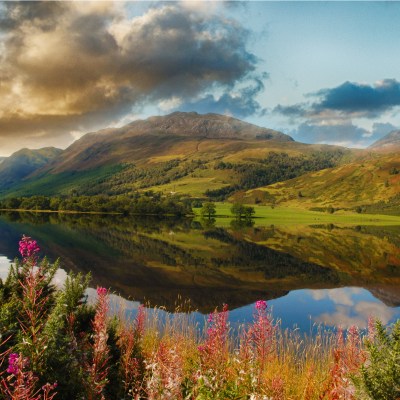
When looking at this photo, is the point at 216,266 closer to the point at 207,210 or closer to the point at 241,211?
the point at 207,210

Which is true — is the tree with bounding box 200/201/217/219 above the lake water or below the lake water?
above

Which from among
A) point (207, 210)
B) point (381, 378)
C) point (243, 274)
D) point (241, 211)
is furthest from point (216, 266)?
point (241, 211)

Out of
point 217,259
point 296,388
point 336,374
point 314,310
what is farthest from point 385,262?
point 336,374

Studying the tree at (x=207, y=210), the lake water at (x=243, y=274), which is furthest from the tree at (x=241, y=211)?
the lake water at (x=243, y=274)

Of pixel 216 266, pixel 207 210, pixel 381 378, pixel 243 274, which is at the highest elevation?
pixel 381 378

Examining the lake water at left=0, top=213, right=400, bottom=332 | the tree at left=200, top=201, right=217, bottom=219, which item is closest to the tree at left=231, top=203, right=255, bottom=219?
the tree at left=200, top=201, right=217, bottom=219

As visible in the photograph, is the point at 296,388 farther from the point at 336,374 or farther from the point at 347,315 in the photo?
the point at 347,315

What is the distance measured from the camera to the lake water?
3481 cm

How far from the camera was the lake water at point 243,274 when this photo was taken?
34.8 meters

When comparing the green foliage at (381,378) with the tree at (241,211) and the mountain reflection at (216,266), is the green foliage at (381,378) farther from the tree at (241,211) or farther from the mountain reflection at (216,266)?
the tree at (241,211)

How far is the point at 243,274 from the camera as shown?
5181 cm

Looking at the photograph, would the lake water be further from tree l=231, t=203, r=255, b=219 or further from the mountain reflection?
tree l=231, t=203, r=255, b=219

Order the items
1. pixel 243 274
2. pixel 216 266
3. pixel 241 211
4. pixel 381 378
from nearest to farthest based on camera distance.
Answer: pixel 381 378 < pixel 243 274 < pixel 216 266 < pixel 241 211

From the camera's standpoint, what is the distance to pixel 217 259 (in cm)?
6303
